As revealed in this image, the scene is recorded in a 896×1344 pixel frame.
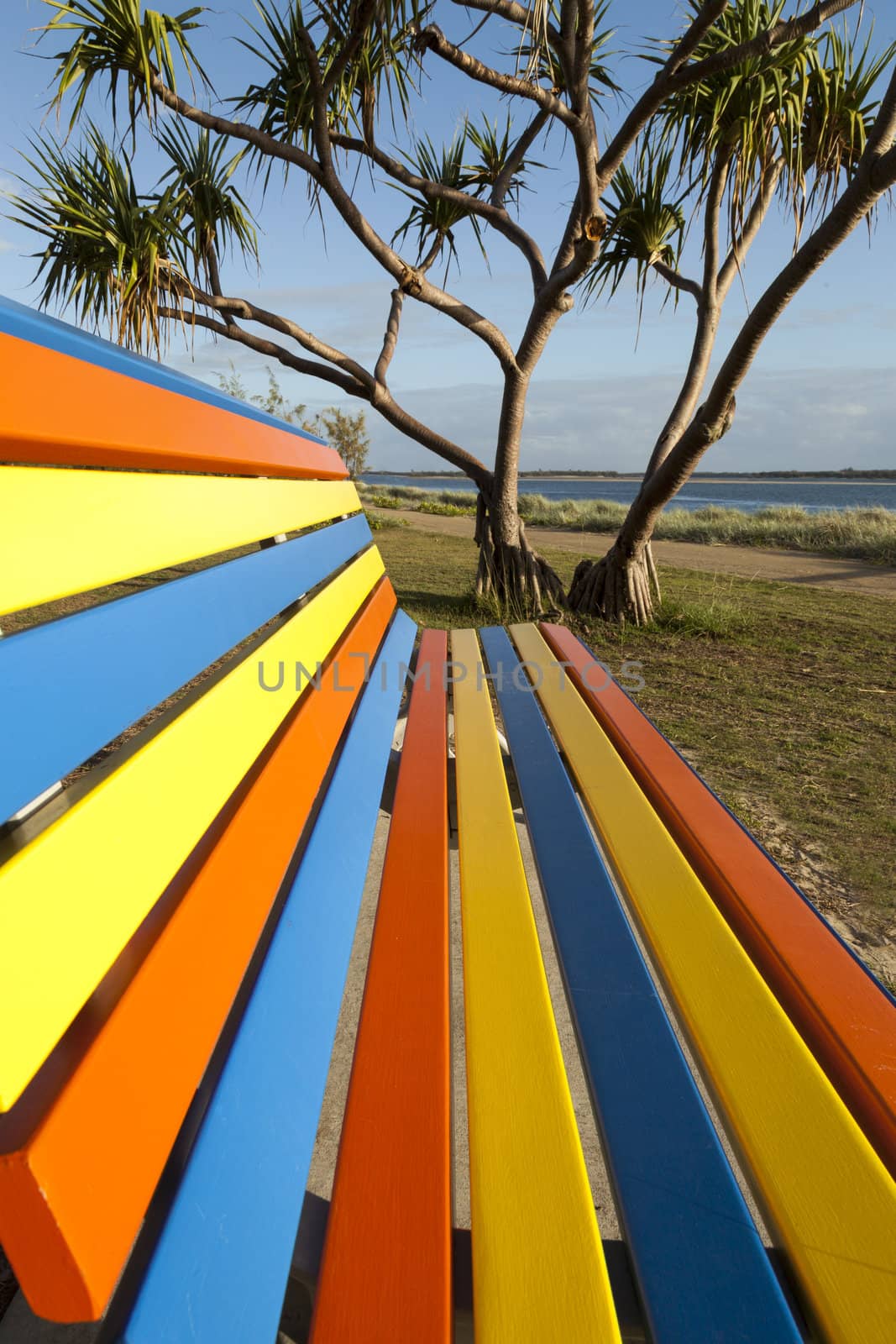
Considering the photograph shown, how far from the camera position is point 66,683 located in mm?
624

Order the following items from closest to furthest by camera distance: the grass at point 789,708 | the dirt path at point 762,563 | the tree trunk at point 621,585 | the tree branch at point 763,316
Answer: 1. the grass at point 789,708
2. the tree branch at point 763,316
3. the tree trunk at point 621,585
4. the dirt path at point 762,563

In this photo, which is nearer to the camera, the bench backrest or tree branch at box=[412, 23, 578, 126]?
the bench backrest

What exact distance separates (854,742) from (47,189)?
5.15 metres

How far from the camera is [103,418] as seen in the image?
29.8 inches

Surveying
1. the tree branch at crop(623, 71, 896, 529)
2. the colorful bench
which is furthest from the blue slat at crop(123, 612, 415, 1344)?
the tree branch at crop(623, 71, 896, 529)

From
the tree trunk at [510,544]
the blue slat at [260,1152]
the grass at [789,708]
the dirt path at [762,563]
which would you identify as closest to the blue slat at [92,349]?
the blue slat at [260,1152]

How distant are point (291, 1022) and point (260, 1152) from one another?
0.49 feet

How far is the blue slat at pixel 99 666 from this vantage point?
21.5 inches

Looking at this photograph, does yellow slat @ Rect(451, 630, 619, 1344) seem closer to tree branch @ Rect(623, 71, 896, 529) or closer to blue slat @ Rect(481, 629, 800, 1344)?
blue slat @ Rect(481, 629, 800, 1344)

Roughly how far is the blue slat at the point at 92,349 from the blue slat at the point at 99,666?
0.76ft

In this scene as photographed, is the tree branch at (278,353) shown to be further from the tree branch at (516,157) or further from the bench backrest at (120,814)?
the bench backrest at (120,814)

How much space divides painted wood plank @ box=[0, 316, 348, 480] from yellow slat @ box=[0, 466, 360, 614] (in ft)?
0.06

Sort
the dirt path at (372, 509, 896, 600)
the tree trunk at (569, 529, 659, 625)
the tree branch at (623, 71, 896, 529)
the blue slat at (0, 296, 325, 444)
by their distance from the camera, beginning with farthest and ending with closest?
the dirt path at (372, 509, 896, 600) → the tree trunk at (569, 529, 659, 625) → the tree branch at (623, 71, 896, 529) → the blue slat at (0, 296, 325, 444)

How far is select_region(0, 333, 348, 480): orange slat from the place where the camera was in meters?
0.61
